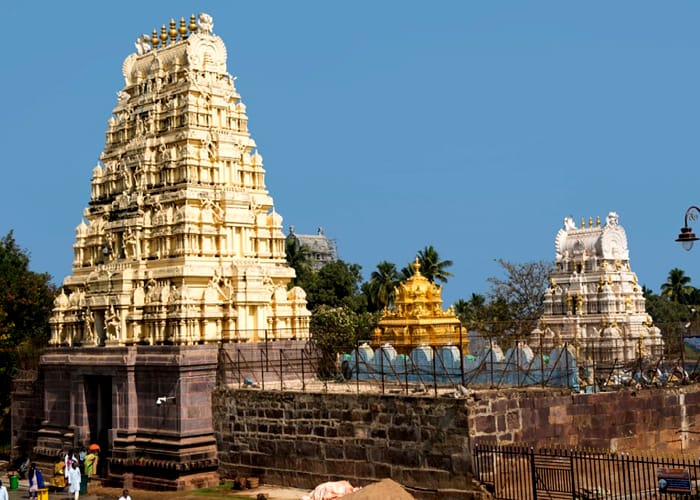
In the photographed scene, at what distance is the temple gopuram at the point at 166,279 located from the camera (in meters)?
28.2

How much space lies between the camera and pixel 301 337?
31656 millimetres

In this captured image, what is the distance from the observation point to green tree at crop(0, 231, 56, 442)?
40469 millimetres

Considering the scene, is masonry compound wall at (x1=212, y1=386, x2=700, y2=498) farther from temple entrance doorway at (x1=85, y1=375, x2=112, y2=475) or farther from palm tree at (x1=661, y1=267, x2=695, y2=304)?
palm tree at (x1=661, y1=267, x2=695, y2=304)

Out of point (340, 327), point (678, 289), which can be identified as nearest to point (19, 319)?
point (340, 327)

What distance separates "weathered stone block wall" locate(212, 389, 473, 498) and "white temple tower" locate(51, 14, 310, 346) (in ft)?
10.6

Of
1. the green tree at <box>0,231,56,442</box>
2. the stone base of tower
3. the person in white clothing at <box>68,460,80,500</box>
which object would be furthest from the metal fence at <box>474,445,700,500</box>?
the green tree at <box>0,231,56,442</box>

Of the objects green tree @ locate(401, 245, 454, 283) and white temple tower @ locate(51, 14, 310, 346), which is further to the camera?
green tree @ locate(401, 245, 454, 283)

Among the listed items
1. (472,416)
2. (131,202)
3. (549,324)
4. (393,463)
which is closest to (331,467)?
(393,463)

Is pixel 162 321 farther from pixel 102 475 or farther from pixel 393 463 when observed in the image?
pixel 393 463

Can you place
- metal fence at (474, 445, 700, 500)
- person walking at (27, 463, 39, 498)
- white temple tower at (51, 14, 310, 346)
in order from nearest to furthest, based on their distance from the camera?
metal fence at (474, 445, 700, 500), person walking at (27, 463, 39, 498), white temple tower at (51, 14, 310, 346)

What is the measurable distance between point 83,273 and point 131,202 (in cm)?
344

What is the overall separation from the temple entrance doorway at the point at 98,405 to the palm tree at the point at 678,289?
61735 millimetres

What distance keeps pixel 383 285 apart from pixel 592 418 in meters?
38.6

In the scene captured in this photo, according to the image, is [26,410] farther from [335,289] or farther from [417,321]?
[335,289]
